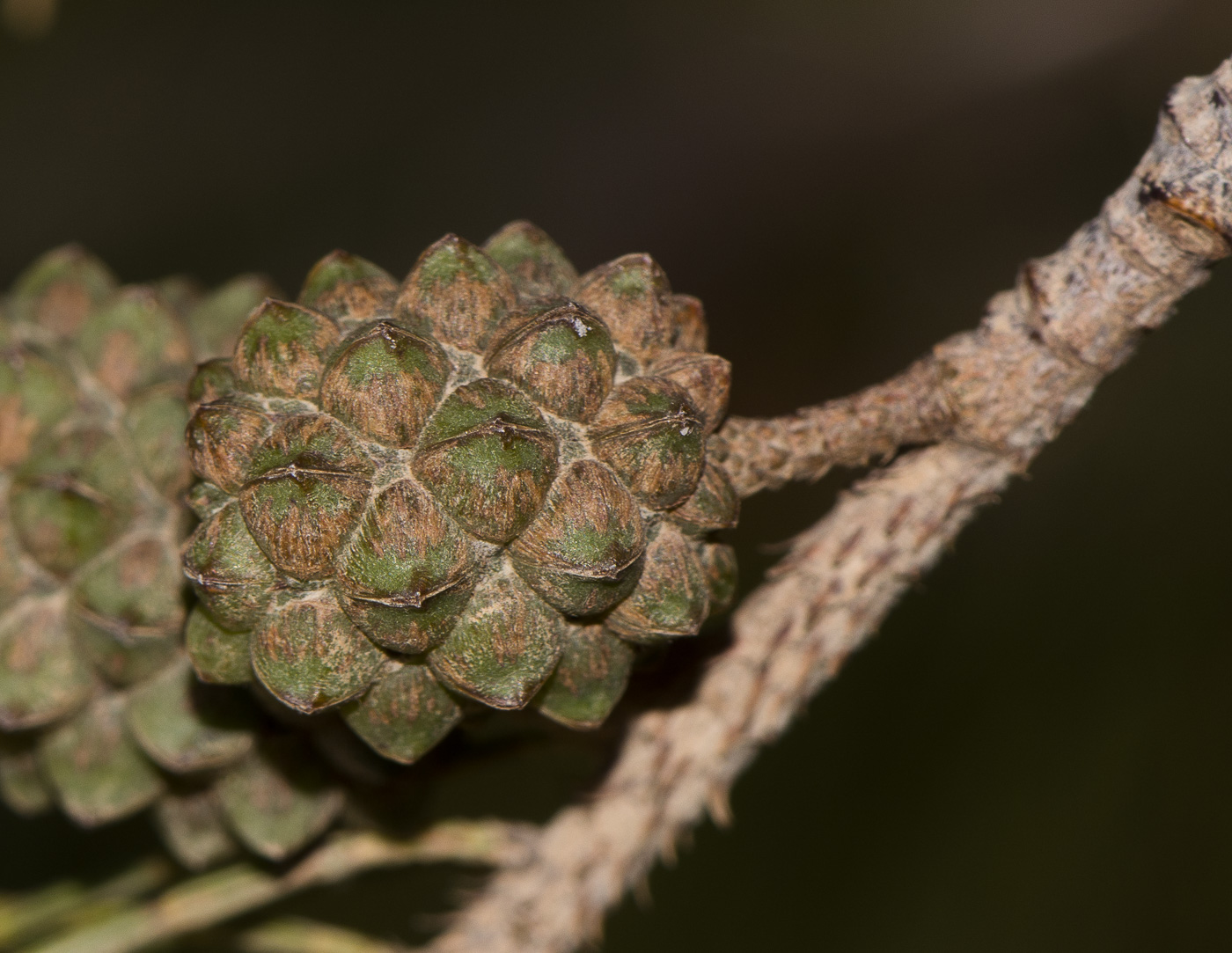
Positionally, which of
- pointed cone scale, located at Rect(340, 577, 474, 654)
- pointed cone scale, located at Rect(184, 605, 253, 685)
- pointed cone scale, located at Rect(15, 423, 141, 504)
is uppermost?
pointed cone scale, located at Rect(340, 577, 474, 654)

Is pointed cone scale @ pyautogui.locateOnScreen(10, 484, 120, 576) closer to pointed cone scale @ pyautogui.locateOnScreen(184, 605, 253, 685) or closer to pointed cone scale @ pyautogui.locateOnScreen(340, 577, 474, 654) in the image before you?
pointed cone scale @ pyautogui.locateOnScreen(184, 605, 253, 685)

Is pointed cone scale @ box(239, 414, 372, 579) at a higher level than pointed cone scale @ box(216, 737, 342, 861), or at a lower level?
higher

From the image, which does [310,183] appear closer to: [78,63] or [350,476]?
[78,63]

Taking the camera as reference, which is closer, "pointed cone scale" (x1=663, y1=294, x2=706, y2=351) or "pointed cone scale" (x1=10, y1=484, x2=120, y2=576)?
"pointed cone scale" (x1=663, y1=294, x2=706, y2=351)

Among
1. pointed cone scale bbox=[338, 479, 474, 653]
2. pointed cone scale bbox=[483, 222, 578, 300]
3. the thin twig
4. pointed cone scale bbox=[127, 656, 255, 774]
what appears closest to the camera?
pointed cone scale bbox=[338, 479, 474, 653]

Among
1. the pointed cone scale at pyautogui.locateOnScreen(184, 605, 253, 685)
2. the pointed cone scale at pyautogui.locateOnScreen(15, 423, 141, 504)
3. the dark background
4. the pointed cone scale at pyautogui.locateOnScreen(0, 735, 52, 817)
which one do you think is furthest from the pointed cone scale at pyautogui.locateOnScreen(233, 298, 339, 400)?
the dark background

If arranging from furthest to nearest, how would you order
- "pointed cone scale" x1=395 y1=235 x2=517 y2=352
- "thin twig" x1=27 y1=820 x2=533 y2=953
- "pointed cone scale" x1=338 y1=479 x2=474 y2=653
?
"thin twig" x1=27 y1=820 x2=533 y2=953, "pointed cone scale" x1=395 y1=235 x2=517 y2=352, "pointed cone scale" x1=338 y1=479 x2=474 y2=653

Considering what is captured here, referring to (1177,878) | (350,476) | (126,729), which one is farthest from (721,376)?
(1177,878)
